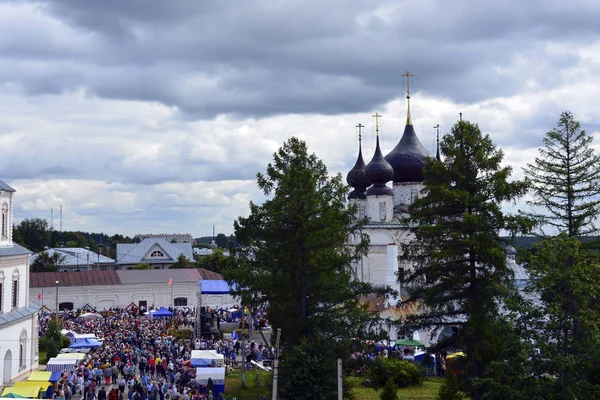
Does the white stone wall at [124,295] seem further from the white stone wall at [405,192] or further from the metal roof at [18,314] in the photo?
the metal roof at [18,314]

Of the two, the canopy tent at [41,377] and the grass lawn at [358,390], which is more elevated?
the canopy tent at [41,377]

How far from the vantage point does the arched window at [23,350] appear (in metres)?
35.3

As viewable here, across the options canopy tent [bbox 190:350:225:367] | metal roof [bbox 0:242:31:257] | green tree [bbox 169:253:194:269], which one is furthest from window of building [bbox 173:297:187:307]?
canopy tent [bbox 190:350:225:367]

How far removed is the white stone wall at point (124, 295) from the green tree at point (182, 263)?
19835mm

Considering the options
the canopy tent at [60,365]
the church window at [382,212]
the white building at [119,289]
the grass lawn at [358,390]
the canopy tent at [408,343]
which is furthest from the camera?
the white building at [119,289]

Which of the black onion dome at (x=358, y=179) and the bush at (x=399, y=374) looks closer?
the bush at (x=399, y=374)

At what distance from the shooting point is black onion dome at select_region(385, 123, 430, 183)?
61.1 meters

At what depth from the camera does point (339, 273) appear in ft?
88.7

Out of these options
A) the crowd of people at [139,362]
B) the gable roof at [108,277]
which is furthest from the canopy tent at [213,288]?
the gable roof at [108,277]

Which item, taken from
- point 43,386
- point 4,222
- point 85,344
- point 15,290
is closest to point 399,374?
point 43,386

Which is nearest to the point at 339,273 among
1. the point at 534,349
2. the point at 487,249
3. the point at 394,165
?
the point at 487,249

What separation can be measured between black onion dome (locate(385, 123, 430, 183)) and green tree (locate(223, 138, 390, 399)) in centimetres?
3478

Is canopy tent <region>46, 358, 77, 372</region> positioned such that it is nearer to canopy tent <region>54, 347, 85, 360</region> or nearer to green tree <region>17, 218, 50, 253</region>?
canopy tent <region>54, 347, 85, 360</region>

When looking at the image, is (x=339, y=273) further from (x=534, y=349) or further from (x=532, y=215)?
(x=534, y=349)
